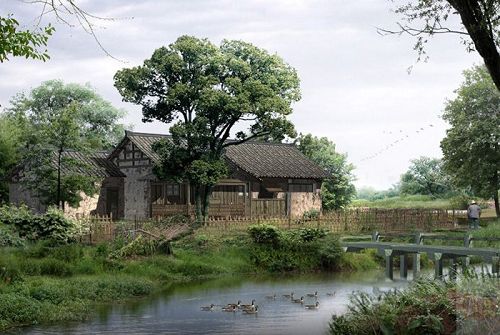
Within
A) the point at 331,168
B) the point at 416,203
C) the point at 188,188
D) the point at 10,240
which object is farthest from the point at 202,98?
the point at 416,203

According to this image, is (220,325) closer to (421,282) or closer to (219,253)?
(421,282)

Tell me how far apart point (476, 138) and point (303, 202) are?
12.4 meters

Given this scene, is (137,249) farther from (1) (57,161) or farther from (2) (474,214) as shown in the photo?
(2) (474,214)

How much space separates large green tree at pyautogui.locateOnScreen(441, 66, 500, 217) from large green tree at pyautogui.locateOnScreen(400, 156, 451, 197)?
2324cm

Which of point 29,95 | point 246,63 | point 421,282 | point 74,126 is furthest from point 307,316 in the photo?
point 29,95

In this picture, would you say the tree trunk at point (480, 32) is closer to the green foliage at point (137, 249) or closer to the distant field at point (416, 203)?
the green foliage at point (137, 249)

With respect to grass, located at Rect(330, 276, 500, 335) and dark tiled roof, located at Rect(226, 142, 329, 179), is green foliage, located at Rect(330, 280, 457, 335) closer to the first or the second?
grass, located at Rect(330, 276, 500, 335)

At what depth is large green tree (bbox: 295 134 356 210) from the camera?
5759 centimetres

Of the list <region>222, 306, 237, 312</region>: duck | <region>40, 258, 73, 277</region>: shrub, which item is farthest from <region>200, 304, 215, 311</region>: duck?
<region>40, 258, 73, 277</region>: shrub

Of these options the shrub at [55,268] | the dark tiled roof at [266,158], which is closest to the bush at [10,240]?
the shrub at [55,268]

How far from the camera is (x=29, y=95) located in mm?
73750

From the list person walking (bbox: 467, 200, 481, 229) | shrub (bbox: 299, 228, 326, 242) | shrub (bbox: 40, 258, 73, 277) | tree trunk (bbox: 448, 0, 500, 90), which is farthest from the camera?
person walking (bbox: 467, 200, 481, 229)

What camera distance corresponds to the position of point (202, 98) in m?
38.8

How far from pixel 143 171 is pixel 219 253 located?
1617cm
